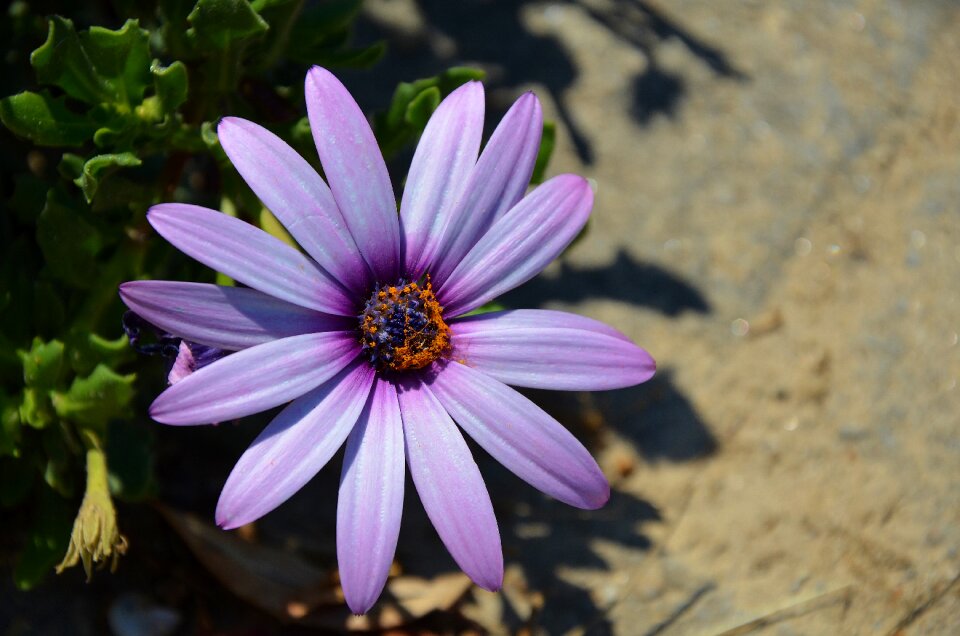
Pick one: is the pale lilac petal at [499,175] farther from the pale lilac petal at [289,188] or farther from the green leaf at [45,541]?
the green leaf at [45,541]

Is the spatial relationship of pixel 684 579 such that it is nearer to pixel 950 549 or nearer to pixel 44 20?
pixel 950 549

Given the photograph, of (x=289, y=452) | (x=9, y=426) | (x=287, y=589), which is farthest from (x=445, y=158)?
(x=287, y=589)

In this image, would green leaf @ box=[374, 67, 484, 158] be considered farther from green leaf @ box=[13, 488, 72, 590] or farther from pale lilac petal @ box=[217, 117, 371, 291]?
green leaf @ box=[13, 488, 72, 590]

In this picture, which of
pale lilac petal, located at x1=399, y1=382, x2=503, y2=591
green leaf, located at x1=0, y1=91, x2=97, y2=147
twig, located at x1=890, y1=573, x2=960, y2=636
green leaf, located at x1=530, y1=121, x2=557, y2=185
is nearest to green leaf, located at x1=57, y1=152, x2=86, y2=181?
green leaf, located at x1=0, y1=91, x2=97, y2=147

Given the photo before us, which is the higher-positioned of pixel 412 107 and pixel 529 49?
pixel 412 107

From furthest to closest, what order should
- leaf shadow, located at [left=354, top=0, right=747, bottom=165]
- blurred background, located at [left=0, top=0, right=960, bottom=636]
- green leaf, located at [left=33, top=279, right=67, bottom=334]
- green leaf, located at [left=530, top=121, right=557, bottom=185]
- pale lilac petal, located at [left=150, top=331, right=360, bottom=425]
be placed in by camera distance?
leaf shadow, located at [left=354, top=0, right=747, bottom=165]
blurred background, located at [left=0, top=0, right=960, bottom=636]
green leaf, located at [left=530, top=121, right=557, bottom=185]
green leaf, located at [left=33, top=279, right=67, bottom=334]
pale lilac petal, located at [left=150, top=331, right=360, bottom=425]

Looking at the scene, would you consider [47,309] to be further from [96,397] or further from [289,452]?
[289,452]
